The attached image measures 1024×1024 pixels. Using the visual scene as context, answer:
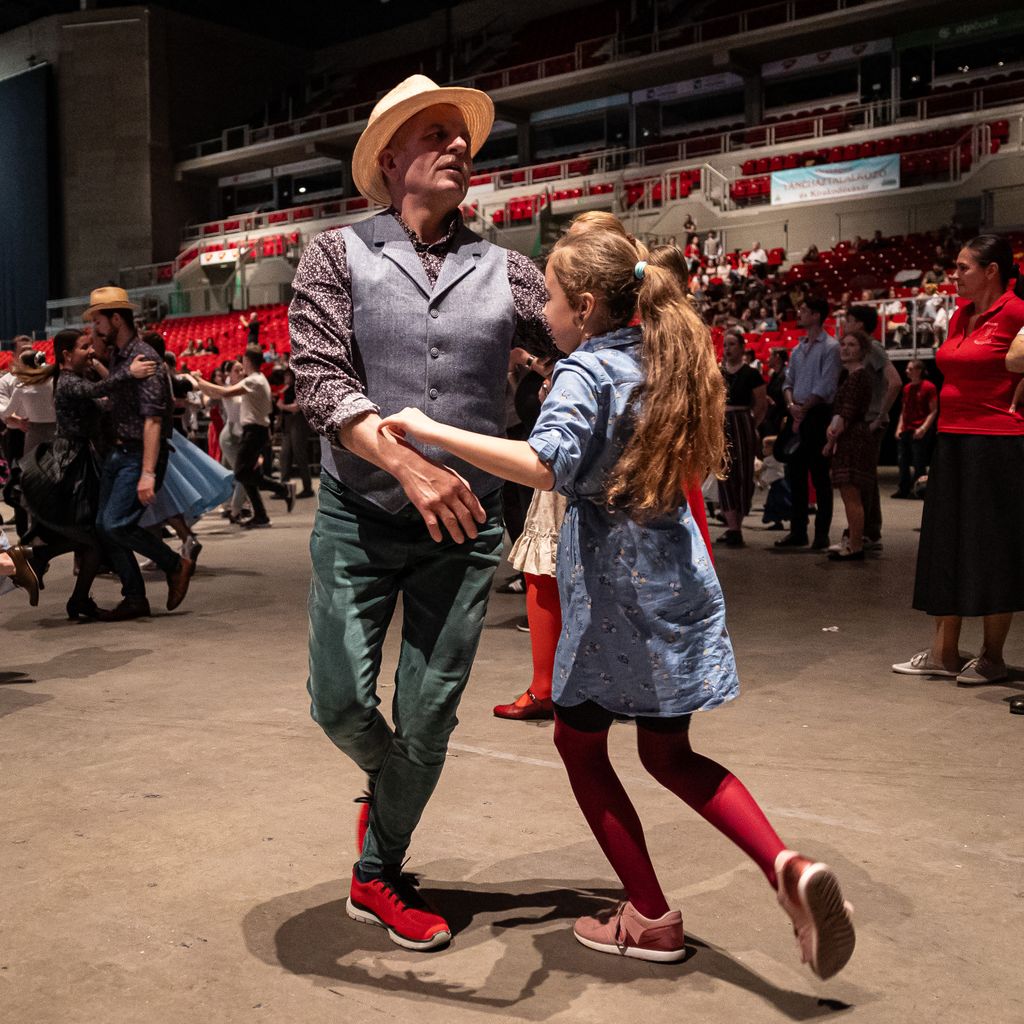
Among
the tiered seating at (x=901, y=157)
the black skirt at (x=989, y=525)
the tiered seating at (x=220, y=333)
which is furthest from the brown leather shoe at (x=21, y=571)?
the tiered seating at (x=220, y=333)

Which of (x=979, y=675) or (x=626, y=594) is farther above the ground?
(x=626, y=594)

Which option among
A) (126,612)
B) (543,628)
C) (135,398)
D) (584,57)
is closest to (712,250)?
(584,57)

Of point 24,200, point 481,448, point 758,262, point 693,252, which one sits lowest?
point 481,448

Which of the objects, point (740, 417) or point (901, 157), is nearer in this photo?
point (740, 417)

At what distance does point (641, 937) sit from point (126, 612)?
14.4 feet

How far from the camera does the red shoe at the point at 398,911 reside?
2.32 meters

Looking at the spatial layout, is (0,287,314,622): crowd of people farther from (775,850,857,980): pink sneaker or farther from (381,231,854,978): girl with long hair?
(775,850,857,980): pink sneaker

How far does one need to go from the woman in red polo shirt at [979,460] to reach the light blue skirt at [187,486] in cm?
385

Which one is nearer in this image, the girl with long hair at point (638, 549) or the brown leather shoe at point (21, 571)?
the girl with long hair at point (638, 549)

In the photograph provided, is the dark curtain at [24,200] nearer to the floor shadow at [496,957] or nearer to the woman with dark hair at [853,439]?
the woman with dark hair at [853,439]

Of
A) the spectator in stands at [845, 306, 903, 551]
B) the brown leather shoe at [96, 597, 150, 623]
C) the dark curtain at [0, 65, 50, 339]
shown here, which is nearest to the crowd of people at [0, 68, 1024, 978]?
the brown leather shoe at [96, 597, 150, 623]

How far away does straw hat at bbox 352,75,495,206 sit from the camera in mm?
2287

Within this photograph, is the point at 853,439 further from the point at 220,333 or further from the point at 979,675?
the point at 220,333

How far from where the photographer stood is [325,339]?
2.23 meters
